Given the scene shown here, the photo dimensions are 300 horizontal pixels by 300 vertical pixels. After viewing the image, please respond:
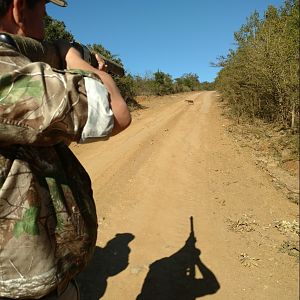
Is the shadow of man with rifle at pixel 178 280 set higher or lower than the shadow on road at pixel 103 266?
lower

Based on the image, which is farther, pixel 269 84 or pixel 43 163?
pixel 269 84

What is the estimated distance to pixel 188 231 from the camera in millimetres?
4188

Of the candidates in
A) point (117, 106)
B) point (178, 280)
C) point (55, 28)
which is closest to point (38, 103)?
point (117, 106)

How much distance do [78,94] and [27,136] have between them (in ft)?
0.54

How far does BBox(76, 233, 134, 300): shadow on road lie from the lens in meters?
3.07

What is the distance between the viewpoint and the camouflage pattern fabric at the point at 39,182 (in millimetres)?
906

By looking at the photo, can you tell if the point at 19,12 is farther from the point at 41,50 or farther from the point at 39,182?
the point at 39,182

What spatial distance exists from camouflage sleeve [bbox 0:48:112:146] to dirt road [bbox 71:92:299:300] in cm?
240

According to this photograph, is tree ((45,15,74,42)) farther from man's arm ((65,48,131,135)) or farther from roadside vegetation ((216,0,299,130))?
man's arm ((65,48,131,135))

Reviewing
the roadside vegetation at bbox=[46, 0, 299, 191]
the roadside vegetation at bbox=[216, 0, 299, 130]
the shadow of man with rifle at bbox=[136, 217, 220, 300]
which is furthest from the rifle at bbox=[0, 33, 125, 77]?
the roadside vegetation at bbox=[216, 0, 299, 130]

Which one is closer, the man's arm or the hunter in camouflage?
the hunter in camouflage

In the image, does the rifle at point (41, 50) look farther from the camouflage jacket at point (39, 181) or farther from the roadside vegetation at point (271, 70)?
the roadside vegetation at point (271, 70)

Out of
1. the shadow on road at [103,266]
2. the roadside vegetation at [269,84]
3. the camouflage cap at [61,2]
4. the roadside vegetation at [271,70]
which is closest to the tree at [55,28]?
the roadside vegetation at [269,84]

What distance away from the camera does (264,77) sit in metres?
12.8
